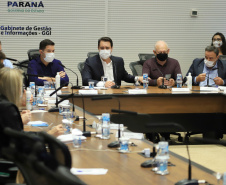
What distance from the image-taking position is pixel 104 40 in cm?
675

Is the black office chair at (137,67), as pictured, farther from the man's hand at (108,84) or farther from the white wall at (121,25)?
the white wall at (121,25)

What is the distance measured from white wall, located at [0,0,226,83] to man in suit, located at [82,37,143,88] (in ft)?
8.58

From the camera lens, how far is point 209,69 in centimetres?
698

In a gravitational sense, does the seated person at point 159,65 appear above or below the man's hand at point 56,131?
above

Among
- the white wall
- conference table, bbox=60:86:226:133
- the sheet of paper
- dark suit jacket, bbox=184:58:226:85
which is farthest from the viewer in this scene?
the white wall

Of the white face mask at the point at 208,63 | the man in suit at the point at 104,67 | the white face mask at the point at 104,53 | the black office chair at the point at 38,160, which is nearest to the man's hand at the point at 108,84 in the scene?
the man in suit at the point at 104,67

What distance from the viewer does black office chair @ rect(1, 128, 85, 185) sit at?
1211 mm

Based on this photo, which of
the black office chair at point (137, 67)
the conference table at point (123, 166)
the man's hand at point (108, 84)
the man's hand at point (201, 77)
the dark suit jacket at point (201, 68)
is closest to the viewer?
the conference table at point (123, 166)

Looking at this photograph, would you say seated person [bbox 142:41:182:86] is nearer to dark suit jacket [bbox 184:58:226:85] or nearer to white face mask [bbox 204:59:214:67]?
dark suit jacket [bbox 184:58:226:85]

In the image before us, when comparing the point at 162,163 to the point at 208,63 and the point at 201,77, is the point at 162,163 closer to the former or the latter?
the point at 201,77

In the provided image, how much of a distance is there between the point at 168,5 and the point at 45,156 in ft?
28.3

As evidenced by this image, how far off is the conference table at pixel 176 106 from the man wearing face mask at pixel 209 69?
0.65m

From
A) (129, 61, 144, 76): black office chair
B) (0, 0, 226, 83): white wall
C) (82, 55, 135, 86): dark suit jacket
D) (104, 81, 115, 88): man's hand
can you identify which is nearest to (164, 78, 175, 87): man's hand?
(82, 55, 135, 86): dark suit jacket

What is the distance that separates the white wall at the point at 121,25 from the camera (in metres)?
9.20
